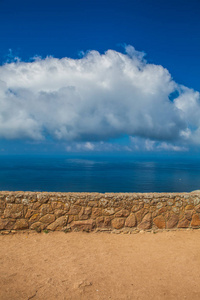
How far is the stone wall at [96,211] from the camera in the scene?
616cm

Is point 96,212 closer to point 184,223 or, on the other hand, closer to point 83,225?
point 83,225

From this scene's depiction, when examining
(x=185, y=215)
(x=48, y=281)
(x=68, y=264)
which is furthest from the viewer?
(x=185, y=215)

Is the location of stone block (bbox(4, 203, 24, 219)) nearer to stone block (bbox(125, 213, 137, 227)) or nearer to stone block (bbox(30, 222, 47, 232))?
stone block (bbox(30, 222, 47, 232))

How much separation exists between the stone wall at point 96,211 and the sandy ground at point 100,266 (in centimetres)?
25

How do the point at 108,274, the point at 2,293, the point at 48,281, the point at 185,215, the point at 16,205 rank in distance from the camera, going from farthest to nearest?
1. the point at 185,215
2. the point at 16,205
3. the point at 108,274
4. the point at 48,281
5. the point at 2,293

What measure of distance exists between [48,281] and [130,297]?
1.43m

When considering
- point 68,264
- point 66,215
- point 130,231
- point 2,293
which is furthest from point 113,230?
point 2,293

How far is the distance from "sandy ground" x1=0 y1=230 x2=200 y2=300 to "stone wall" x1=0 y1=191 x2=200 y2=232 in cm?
25

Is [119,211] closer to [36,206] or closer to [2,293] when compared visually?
[36,206]

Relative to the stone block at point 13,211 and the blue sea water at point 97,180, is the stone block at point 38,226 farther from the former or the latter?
the blue sea water at point 97,180

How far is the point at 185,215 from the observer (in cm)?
657

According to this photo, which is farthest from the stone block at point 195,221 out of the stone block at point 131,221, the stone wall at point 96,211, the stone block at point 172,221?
the stone block at point 131,221

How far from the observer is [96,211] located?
6340 mm

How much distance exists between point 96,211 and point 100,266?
194 centimetres
